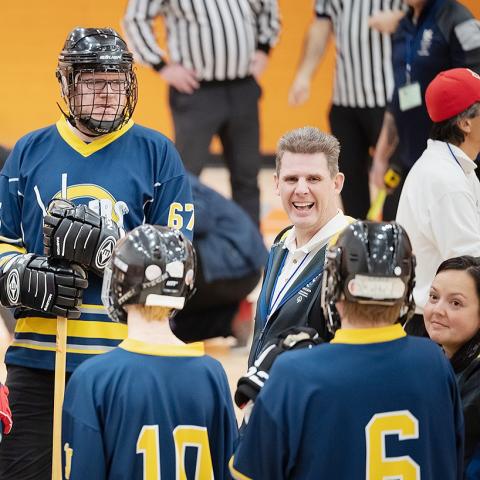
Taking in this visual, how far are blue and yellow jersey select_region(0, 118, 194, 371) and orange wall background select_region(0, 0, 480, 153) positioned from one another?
26.1 ft

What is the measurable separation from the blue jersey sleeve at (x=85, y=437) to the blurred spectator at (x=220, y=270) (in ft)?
12.3

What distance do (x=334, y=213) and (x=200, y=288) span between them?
308 centimetres

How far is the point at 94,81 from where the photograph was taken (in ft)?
11.3

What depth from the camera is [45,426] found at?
3400 millimetres

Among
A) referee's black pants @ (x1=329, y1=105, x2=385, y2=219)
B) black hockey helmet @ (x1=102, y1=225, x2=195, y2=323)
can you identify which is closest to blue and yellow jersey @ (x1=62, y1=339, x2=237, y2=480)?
black hockey helmet @ (x1=102, y1=225, x2=195, y2=323)

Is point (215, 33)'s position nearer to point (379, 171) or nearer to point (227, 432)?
point (379, 171)

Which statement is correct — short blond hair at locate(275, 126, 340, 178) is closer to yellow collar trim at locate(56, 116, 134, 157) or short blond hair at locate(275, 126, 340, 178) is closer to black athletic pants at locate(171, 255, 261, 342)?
yellow collar trim at locate(56, 116, 134, 157)

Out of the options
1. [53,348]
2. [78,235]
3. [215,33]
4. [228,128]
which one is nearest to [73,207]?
[78,235]

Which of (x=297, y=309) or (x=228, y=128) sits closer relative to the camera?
(x=297, y=309)

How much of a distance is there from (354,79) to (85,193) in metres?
4.58

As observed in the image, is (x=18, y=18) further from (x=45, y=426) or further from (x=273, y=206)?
(x=45, y=426)

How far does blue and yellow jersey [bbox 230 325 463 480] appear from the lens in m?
2.46

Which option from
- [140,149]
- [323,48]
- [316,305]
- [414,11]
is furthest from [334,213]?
[323,48]

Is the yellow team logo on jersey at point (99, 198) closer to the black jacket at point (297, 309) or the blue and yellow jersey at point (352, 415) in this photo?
the black jacket at point (297, 309)
